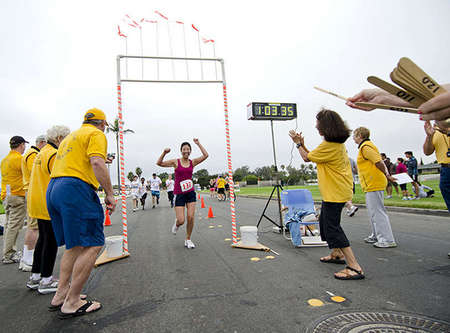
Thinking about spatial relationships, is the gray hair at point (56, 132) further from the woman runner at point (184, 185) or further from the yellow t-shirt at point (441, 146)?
the yellow t-shirt at point (441, 146)

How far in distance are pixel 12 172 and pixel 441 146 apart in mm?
7058

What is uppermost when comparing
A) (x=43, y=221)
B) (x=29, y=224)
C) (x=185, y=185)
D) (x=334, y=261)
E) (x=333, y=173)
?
(x=333, y=173)

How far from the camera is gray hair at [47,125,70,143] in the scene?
3.28 meters

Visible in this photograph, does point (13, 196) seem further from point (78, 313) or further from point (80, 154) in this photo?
point (78, 313)

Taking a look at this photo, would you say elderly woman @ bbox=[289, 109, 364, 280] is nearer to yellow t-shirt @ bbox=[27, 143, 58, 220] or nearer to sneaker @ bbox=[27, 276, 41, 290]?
yellow t-shirt @ bbox=[27, 143, 58, 220]

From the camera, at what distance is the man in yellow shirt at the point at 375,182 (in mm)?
4336

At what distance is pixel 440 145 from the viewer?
3.70 meters

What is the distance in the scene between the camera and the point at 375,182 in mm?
4438

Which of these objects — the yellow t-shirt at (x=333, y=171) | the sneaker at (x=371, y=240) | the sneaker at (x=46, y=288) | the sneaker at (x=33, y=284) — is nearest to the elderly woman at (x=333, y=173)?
the yellow t-shirt at (x=333, y=171)

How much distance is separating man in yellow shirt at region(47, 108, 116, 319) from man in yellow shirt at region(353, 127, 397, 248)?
4141 millimetres

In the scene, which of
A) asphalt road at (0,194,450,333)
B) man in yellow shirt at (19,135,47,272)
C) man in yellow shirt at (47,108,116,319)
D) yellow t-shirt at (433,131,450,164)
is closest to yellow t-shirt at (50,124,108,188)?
man in yellow shirt at (47,108,116,319)

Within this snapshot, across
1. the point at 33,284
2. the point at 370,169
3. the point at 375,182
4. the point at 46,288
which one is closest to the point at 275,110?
the point at 370,169

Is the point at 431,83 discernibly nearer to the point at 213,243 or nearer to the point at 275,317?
the point at 275,317

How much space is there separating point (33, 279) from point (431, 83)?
4406 mm
